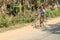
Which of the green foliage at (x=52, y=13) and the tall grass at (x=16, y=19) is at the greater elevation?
the tall grass at (x=16, y=19)

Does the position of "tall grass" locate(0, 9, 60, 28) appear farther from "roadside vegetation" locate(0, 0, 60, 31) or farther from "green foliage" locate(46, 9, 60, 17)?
"green foliage" locate(46, 9, 60, 17)

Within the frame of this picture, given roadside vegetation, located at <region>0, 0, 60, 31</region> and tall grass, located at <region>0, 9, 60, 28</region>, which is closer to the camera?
tall grass, located at <region>0, 9, 60, 28</region>

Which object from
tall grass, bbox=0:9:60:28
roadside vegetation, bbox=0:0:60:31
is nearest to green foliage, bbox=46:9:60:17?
roadside vegetation, bbox=0:0:60:31

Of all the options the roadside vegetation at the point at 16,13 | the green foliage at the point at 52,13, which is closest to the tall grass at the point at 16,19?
the roadside vegetation at the point at 16,13

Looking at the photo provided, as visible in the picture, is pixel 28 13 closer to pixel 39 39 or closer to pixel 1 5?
pixel 1 5

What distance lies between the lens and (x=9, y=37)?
15453 mm

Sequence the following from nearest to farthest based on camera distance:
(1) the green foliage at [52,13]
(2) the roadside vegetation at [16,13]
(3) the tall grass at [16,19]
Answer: (3) the tall grass at [16,19]
(2) the roadside vegetation at [16,13]
(1) the green foliage at [52,13]

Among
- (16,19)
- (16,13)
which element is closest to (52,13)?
(16,13)

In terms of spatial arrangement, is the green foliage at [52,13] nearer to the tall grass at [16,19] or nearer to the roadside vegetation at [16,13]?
the roadside vegetation at [16,13]

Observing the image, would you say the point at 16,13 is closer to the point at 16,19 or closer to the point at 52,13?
the point at 16,19

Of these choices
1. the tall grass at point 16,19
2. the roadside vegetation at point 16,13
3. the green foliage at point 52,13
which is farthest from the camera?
the green foliage at point 52,13

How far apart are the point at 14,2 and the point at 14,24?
3990mm

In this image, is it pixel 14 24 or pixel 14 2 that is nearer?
pixel 14 24

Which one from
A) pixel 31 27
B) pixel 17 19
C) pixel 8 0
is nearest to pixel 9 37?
pixel 31 27
